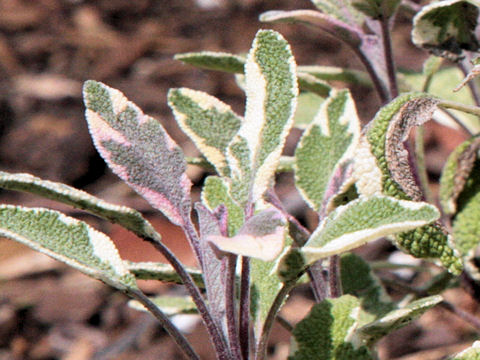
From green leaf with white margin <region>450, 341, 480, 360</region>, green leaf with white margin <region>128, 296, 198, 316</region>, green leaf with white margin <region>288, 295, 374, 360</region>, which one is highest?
green leaf with white margin <region>450, 341, 480, 360</region>

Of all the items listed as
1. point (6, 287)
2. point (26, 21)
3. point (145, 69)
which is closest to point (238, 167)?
point (6, 287)

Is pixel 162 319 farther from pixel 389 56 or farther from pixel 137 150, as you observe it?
pixel 389 56

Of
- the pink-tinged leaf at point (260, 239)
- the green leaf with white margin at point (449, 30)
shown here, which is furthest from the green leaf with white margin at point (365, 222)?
the green leaf with white margin at point (449, 30)

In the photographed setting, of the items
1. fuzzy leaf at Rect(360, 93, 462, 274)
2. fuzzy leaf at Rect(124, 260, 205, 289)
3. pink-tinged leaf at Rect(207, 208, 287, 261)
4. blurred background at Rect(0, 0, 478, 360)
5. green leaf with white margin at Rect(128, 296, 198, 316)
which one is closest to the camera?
pink-tinged leaf at Rect(207, 208, 287, 261)

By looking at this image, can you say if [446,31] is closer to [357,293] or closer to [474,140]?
[474,140]

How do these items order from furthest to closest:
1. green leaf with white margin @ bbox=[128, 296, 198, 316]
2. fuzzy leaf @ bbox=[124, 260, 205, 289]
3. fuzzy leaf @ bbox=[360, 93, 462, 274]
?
green leaf with white margin @ bbox=[128, 296, 198, 316]
fuzzy leaf @ bbox=[124, 260, 205, 289]
fuzzy leaf @ bbox=[360, 93, 462, 274]

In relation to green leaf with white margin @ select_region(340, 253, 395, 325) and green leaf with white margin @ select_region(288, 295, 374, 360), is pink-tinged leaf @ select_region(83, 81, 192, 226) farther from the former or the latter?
green leaf with white margin @ select_region(340, 253, 395, 325)

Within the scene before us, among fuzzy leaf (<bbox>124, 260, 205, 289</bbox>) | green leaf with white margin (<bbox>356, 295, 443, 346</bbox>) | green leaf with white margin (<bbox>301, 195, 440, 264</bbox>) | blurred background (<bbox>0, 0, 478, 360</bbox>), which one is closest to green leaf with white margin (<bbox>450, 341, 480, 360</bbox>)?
green leaf with white margin (<bbox>356, 295, 443, 346</bbox>)
